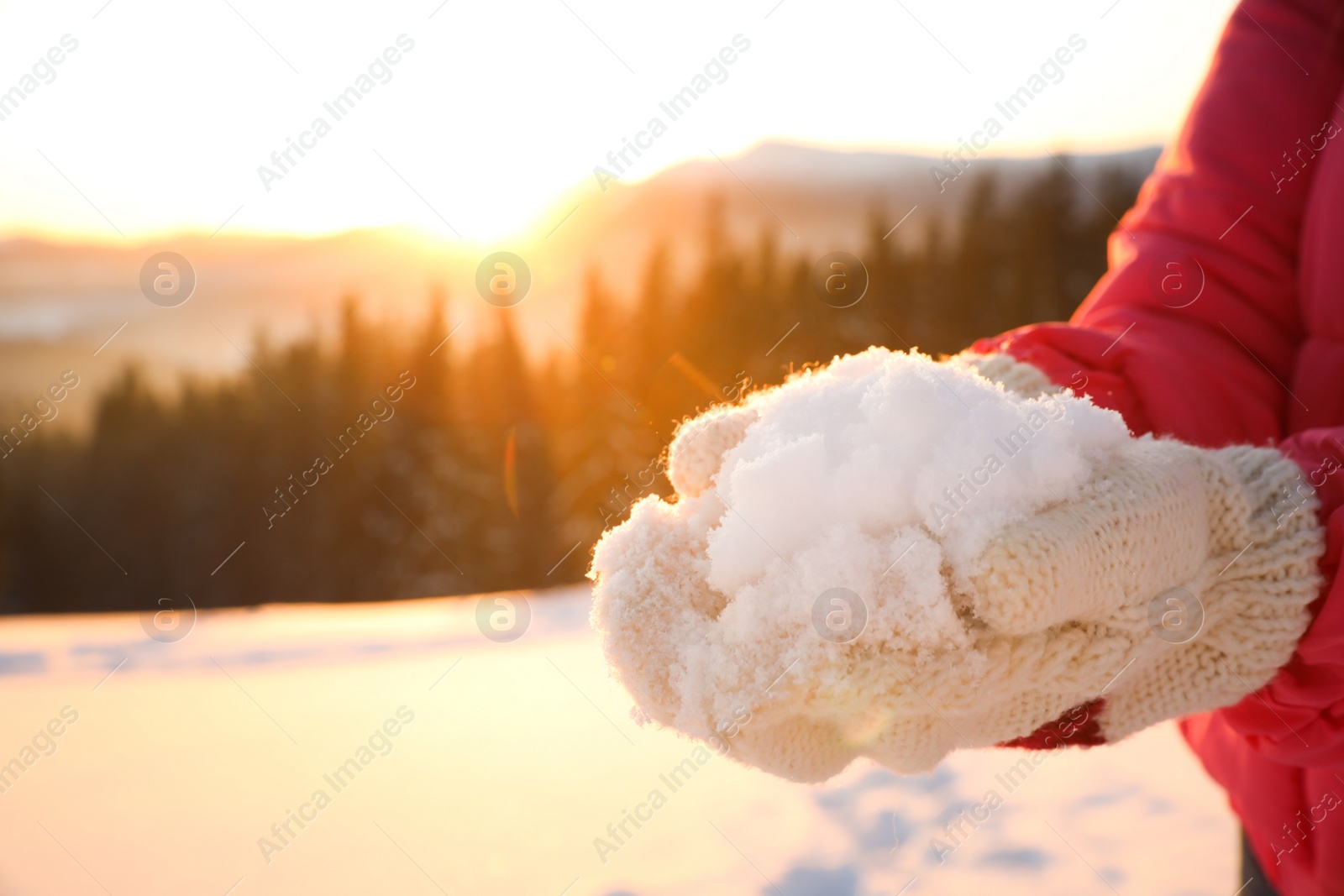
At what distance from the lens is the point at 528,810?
1729mm

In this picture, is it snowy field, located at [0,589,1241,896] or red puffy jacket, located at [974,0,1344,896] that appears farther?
snowy field, located at [0,589,1241,896]

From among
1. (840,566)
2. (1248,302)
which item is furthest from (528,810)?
(1248,302)

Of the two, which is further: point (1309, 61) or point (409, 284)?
point (409, 284)

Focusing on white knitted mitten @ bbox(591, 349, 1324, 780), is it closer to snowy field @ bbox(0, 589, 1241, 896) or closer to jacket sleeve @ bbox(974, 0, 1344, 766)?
snowy field @ bbox(0, 589, 1241, 896)

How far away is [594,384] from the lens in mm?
18422

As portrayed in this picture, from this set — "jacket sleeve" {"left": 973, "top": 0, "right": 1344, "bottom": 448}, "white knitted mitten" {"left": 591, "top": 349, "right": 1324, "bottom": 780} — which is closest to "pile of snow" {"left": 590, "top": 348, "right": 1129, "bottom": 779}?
"white knitted mitten" {"left": 591, "top": 349, "right": 1324, "bottom": 780}

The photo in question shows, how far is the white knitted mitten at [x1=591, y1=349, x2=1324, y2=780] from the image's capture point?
2.38 feet

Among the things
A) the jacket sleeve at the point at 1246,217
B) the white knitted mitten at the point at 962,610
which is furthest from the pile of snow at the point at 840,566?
the jacket sleeve at the point at 1246,217

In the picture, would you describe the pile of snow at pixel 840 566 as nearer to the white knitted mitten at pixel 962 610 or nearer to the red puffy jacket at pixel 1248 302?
the white knitted mitten at pixel 962 610

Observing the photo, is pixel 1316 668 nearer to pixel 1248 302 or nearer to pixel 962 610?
pixel 962 610

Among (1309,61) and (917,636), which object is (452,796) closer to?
(917,636)

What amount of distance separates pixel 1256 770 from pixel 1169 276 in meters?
0.76

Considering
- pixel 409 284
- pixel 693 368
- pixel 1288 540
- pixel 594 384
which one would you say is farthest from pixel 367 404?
pixel 1288 540

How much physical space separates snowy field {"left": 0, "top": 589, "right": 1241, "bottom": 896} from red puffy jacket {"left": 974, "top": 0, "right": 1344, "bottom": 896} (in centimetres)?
39
